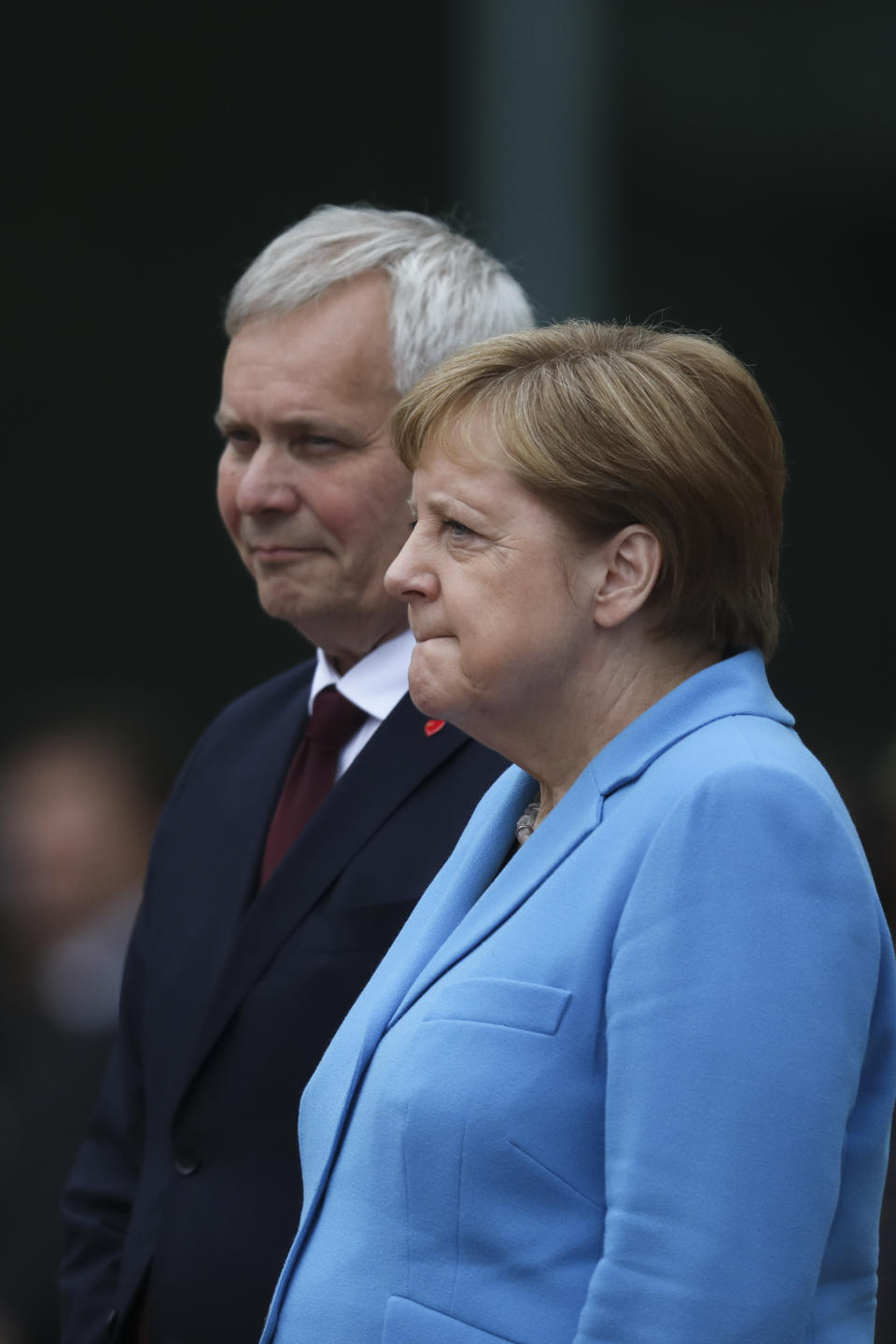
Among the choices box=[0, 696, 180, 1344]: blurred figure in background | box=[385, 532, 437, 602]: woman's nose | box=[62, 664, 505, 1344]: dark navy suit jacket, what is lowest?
box=[0, 696, 180, 1344]: blurred figure in background

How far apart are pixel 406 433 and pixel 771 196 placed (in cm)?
371

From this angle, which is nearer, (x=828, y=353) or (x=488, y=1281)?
(x=488, y=1281)

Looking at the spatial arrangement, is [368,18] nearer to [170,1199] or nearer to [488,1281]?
[170,1199]

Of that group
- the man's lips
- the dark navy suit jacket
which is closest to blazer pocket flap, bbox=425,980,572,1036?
the dark navy suit jacket

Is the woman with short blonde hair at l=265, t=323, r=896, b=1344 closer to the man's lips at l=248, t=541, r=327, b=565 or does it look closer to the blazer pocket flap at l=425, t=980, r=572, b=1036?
the blazer pocket flap at l=425, t=980, r=572, b=1036

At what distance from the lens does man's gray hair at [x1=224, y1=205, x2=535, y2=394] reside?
230 centimetres

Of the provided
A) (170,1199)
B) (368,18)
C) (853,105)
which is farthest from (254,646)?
(170,1199)

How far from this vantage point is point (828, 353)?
517 centimetres

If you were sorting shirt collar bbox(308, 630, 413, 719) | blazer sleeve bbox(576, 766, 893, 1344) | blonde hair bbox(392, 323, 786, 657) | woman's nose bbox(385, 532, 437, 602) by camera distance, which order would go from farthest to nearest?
1. shirt collar bbox(308, 630, 413, 719)
2. woman's nose bbox(385, 532, 437, 602)
3. blonde hair bbox(392, 323, 786, 657)
4. blazer sleeve bbox(576, 766, 893, 1344)

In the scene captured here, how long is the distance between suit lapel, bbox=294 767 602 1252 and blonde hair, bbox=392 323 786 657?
0.21 m

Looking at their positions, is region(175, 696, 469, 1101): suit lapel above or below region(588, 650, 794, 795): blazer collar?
below

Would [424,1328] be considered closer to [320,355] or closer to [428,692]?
[428,692]

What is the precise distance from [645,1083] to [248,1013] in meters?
0.80

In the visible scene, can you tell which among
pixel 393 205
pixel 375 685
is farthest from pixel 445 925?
pixel 393 205
